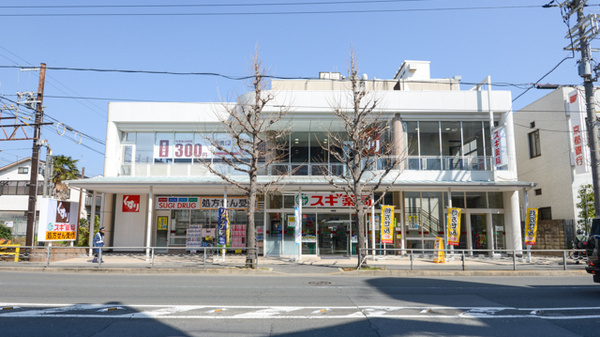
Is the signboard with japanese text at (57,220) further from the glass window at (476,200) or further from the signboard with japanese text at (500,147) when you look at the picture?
the signboard with japanese text at (500,147)

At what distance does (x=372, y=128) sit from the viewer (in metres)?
17.6

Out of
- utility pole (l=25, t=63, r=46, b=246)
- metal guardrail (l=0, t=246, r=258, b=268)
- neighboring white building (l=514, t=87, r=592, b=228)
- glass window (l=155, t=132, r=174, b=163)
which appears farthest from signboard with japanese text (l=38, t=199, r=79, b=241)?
neighboring white building (l=514, t=87, r=592, b=228)

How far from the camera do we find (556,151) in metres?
22.8

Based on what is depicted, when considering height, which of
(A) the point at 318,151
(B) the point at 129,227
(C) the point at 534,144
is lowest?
(B) the point at 129,227

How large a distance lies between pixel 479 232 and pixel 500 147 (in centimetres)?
488

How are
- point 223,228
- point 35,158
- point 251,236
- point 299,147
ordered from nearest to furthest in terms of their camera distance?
point 251,236 → point 223,228 → point 35,158 → point 299,147

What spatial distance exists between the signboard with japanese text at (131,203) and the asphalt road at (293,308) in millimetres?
9732

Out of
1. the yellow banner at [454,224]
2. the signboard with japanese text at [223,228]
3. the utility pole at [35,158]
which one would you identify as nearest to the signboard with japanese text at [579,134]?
the yellow banner at [454,224]

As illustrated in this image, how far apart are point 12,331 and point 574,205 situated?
25137 millimetres

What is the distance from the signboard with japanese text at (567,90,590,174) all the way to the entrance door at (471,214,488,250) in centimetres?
542

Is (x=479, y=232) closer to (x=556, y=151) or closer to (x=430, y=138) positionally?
(x=430, y=138)

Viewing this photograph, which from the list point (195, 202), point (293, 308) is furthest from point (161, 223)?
point (293, 308)

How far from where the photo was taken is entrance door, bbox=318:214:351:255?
68.2 feet

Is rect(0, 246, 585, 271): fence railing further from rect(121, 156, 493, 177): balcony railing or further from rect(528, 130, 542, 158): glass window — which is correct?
rect(528, 130, 542, 158): glass window
